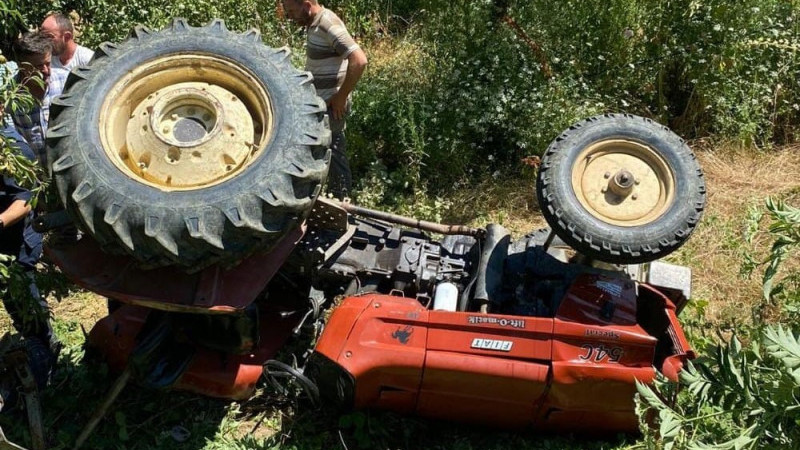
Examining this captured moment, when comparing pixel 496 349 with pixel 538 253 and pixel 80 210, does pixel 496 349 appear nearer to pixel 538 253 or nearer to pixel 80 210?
pixel 538 253

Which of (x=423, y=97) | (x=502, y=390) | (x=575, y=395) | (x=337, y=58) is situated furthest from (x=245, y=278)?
(x=423, y=97)

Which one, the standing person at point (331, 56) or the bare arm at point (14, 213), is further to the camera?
the standing person at point (331, 56)

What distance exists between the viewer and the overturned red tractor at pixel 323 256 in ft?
9.73

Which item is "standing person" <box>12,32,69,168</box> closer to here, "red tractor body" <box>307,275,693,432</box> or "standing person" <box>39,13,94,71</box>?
"standing person" <box>39,13,94,71</box>

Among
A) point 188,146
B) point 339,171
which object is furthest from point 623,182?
point 339,171

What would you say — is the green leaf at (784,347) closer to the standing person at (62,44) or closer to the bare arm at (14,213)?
the bare arm at (14,213)

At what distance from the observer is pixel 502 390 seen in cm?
343

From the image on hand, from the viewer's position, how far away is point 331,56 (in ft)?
15.1

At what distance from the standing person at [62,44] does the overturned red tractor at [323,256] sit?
4.58ft

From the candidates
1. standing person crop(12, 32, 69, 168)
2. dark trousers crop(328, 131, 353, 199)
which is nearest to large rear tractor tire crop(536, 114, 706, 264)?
dark trousers crop(328, 131, 353, 199)

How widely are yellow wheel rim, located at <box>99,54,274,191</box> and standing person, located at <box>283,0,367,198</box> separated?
4.24ft

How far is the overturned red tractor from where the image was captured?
2967mm

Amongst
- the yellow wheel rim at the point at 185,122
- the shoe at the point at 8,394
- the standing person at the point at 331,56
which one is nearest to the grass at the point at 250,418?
the shoe at the point at 8,394

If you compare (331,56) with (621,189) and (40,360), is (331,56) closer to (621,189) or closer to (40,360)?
(621,189)
